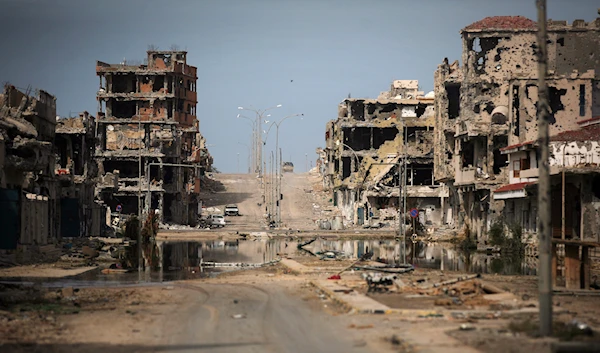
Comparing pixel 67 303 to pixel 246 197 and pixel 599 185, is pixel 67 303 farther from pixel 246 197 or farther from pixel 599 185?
pixel 246 197

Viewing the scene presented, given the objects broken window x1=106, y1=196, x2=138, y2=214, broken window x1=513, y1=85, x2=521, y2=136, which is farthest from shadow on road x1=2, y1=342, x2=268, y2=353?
broken window x1=106, y1=196, x2=138, y2=214

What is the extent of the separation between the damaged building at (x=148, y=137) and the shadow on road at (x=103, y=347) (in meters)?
87.5

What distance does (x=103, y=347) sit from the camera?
56.2ft

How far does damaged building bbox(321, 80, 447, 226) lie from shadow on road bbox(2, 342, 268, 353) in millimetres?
87679

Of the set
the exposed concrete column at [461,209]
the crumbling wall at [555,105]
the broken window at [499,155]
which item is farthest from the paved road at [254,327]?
the exposed concrete column at [461,209]

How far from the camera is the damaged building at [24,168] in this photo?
1704 inches

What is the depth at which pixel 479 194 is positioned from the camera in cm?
7581

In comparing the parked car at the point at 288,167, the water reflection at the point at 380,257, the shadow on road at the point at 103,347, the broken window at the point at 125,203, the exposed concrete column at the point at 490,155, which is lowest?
the water reflection at the point at 380,257

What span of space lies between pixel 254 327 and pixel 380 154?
10099cm

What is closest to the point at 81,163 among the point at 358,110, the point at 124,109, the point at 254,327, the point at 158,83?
the point at 124,109

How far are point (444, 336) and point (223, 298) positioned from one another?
9.64m

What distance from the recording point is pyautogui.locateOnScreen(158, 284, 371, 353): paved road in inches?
674

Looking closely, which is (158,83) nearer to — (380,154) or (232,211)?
(232,211)

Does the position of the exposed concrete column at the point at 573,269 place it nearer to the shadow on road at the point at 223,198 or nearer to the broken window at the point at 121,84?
the broken window at the point at 121,84
